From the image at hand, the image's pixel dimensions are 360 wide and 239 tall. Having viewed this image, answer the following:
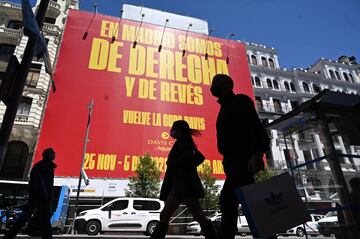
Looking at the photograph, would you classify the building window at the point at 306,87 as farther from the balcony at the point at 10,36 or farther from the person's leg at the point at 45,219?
the person's leg at the point at 45,219

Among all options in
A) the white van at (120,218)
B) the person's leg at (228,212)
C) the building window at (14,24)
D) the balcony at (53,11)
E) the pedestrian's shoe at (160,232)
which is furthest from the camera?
the balcony at (53,11)

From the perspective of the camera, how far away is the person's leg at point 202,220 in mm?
3307

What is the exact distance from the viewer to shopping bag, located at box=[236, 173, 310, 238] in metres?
2.13

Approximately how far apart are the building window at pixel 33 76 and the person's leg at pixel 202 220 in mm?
22148

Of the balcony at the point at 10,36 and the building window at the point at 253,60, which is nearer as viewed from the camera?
the balcony at the point at 10,36

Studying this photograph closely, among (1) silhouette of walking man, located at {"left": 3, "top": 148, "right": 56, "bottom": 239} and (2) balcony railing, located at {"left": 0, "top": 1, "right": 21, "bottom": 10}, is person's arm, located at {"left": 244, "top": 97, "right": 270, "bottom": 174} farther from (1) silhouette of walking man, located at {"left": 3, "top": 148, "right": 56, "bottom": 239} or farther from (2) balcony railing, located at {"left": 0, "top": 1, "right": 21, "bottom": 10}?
(2) balcony railing, located at {"left": 0, "top": 1, "right": 21, "bottom": 10}

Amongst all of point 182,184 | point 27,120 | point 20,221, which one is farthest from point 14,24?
point 182,184

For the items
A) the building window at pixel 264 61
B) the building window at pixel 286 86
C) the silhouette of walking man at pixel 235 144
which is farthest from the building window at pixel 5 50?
the building window at pixel 286 86

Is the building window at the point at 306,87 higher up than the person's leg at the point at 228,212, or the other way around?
the building window at the point at 306,87

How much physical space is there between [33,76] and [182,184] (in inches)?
892

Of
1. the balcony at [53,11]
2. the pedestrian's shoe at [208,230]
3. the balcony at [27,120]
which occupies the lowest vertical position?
the pedestrian's shoe at [208,230]

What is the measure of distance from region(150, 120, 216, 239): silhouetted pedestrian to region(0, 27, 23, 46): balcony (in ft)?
82.7

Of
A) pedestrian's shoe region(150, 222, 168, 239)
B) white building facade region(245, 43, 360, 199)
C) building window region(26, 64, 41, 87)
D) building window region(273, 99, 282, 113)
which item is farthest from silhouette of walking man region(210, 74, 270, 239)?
building window region(273, 99, 282, 113)

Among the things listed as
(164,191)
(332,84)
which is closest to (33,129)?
(164,191)
